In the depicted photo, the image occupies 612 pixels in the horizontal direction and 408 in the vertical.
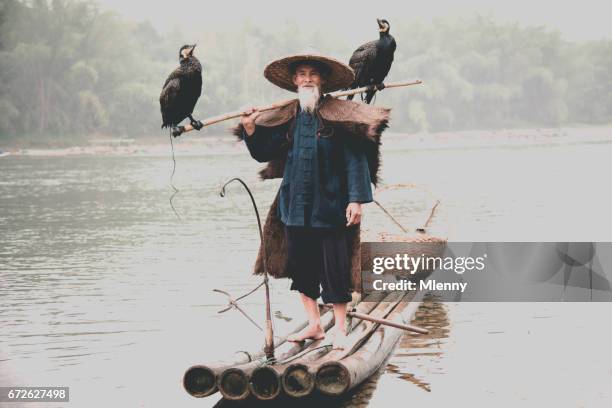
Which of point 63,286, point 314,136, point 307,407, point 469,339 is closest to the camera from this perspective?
point 307,407

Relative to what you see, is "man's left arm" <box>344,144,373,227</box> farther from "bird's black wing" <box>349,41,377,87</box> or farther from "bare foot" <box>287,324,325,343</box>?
"bird's black wing" <box>349,41,377,87</box>

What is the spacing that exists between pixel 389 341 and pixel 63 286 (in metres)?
5.57

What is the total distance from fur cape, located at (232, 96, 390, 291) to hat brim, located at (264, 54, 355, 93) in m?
0.11

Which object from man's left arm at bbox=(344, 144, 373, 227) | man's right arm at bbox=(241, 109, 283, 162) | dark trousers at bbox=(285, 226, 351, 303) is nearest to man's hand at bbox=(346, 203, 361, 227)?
man's left arm at bbox=(344, 144, 373, 227)

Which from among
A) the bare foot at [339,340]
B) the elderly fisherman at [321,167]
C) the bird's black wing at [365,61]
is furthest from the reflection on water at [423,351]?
the bird's black wing at [365,61]

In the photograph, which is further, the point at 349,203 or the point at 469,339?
the point at 469,339

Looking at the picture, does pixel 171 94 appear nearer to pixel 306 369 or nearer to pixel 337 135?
pixel 337 135

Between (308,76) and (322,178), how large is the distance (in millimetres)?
539

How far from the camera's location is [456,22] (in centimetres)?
8950

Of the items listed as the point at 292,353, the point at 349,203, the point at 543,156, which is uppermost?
the point at 349,203

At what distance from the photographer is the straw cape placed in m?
5.79

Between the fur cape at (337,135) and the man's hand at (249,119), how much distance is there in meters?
0.05

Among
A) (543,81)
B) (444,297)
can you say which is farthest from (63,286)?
(543,81)

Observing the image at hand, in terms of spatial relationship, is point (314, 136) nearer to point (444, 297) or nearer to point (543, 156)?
point (444, 297)
